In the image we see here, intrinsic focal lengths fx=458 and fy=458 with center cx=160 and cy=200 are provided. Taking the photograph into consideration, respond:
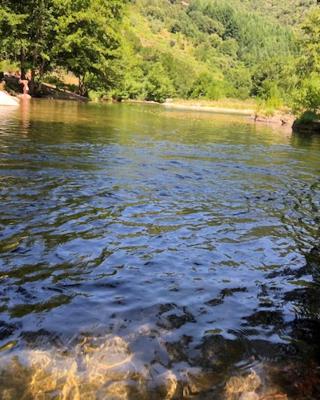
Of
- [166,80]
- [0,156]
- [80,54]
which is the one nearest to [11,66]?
[80,54]

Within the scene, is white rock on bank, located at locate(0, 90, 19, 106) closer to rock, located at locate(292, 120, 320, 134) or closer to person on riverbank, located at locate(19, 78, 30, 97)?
person on riverbank, located at locate(19, 78, 30, 97)

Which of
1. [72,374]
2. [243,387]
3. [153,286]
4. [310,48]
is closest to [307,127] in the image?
[310,48]

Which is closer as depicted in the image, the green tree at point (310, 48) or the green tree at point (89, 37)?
the green tree at point (89, 37)

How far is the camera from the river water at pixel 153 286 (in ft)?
11.6

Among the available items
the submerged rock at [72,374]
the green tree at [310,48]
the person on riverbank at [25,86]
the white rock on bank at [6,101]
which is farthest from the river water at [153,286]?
the green tree at [310,48]

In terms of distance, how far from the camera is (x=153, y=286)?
513 cm

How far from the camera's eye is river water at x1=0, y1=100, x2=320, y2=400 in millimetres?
3539

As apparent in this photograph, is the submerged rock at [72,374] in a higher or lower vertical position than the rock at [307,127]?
higher

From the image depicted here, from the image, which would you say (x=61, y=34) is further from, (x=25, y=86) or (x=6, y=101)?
(x=6, y=101)

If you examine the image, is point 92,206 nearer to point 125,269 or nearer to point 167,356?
point 125,269

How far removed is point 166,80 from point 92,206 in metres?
96.0

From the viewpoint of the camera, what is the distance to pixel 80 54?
4806 cm

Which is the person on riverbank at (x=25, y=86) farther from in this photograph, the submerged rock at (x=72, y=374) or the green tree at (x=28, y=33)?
the submerged rock at (x=72, y=374)

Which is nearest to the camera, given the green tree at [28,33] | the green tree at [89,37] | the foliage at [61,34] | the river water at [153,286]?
the river water at [153,286]
